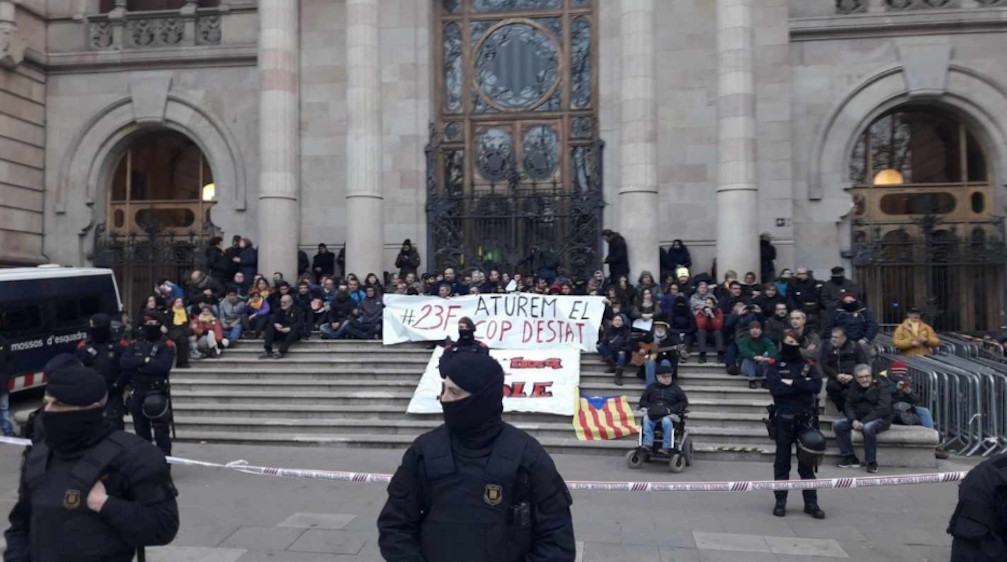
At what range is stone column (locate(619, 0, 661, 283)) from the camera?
1788cm

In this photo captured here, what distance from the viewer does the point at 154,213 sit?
2277cm

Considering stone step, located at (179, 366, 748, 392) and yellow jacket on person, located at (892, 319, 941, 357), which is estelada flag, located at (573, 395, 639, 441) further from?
yellow jacket on person, located at (892, 319, 941, 357)

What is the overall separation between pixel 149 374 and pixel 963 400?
11461mm

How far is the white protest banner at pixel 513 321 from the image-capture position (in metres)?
14.6

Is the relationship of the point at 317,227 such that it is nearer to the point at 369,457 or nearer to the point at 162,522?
the point at 369,457

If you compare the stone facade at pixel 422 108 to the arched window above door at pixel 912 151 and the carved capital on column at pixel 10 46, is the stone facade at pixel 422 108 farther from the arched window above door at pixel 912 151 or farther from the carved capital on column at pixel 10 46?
the arched window above door at pixel 912 151

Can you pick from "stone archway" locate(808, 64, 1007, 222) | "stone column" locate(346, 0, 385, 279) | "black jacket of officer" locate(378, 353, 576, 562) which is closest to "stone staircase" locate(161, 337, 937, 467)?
"stone column" locate(346, 0, 385, 279)

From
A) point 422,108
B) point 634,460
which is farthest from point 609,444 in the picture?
point 422,108

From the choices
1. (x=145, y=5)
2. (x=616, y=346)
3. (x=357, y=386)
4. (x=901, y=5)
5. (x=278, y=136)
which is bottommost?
(x=357, y=386)

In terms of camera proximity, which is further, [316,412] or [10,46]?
[10,46]

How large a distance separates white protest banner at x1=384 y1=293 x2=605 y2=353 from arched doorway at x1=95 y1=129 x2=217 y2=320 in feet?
30.0

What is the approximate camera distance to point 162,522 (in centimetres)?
348

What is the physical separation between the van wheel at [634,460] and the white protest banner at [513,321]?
12.6 ft

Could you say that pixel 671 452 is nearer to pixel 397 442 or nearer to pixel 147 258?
pixel 397 442
